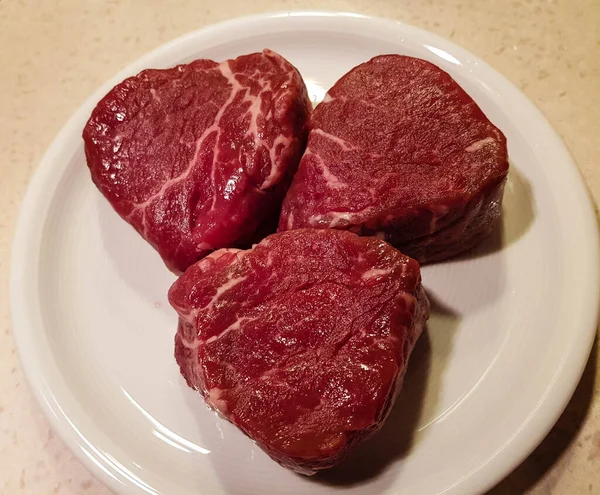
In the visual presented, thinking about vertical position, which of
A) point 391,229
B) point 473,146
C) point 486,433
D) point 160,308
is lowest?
point 486,433

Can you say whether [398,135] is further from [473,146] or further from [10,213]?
[10,213]

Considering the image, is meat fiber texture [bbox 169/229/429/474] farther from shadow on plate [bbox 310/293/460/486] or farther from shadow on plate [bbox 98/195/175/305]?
shadow on plate [bbox 98/195/175/305]

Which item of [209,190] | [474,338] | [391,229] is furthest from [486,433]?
[209,190]

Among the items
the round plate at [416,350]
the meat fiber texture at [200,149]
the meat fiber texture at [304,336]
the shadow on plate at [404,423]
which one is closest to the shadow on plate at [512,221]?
the round plate at [416,350]

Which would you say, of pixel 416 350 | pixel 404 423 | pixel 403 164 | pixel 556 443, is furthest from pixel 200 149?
pixel 556 443

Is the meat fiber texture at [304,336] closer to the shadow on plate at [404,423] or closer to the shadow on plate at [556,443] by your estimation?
the shadow on plate at [404,423]

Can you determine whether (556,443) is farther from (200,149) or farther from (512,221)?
(200,149)

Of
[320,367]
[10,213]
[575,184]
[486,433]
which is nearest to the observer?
[320,367]
